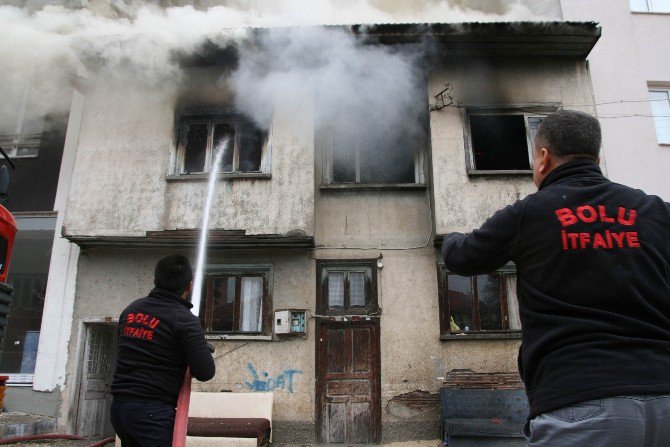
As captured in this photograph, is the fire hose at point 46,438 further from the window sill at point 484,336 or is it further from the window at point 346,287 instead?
the window sill at point 484,336

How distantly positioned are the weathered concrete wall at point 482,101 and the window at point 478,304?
113cm

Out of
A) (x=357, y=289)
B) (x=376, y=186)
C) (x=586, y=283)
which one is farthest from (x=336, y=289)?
(x=586, y=283)

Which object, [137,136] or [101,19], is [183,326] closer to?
[137,136]

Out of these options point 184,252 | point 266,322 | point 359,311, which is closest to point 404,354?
point 359,311

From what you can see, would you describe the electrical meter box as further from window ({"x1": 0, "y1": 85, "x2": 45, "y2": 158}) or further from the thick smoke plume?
window ({"x1": 0, "y1": 85, "x2": 45, "y2": 158})

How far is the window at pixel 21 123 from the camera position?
10664mm

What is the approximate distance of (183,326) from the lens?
10.0ft

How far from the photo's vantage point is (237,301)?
936cm

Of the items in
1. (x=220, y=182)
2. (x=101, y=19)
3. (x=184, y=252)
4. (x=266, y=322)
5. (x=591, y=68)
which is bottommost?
(x=266, y=322)

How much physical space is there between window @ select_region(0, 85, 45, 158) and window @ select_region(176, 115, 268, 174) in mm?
3319

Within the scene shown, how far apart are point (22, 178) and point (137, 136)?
282 cm

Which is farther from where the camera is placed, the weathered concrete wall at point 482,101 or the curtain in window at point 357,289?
the curtain in window at point 357,289

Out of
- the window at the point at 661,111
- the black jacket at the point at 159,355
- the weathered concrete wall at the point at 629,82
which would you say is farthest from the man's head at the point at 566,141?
the window at the point at 661,111

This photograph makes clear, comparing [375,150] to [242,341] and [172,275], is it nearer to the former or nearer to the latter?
[242,341]
